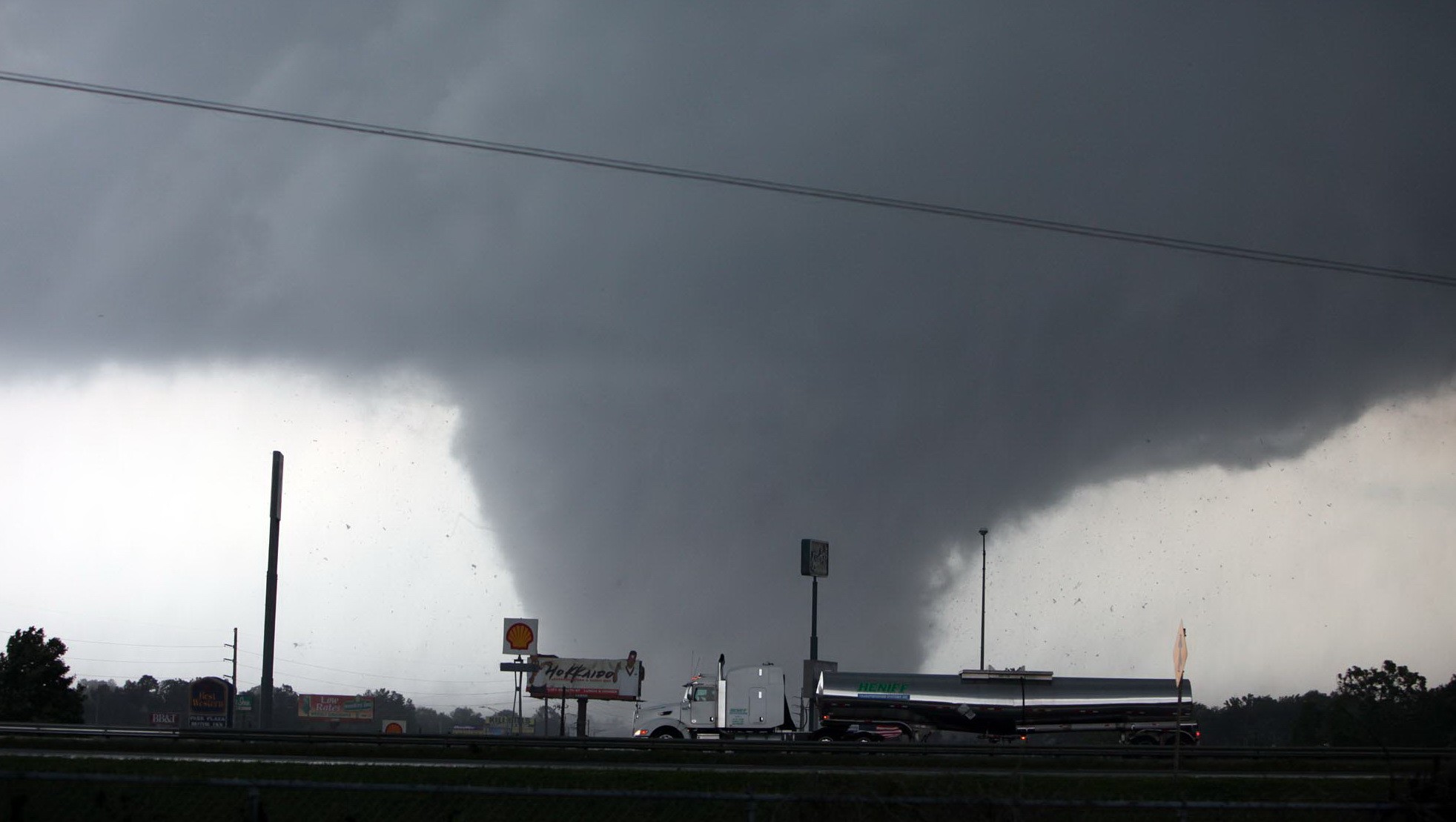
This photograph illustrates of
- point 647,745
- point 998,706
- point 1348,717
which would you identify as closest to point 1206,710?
point 1348,717

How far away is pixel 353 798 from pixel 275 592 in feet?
103

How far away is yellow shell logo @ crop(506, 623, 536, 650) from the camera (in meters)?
39.1

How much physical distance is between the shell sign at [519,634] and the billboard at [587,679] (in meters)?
19.3

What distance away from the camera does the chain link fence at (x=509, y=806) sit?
9812 millimetres

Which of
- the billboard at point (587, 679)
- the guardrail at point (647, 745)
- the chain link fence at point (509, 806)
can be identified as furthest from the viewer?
the billboard at point (587, 679)

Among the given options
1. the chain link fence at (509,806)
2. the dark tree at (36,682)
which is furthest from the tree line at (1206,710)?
the chain link fence at (509,806)

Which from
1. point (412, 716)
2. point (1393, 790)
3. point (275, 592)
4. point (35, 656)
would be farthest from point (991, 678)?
point (412, 716)

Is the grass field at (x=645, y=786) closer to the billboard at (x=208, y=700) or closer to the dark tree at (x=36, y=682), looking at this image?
the dark tree at (x=36, y=682)

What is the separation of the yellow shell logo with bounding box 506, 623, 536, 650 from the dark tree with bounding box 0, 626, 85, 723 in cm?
2712

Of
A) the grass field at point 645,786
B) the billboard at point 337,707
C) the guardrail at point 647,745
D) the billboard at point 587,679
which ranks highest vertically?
the grass field at point 645,786

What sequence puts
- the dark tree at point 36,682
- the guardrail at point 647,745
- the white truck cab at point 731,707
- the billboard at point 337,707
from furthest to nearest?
the billboard at point 337,707 → the dark tree at point 36,682 → the white truck cab at point 731,707 → the guardrail at point 647,745

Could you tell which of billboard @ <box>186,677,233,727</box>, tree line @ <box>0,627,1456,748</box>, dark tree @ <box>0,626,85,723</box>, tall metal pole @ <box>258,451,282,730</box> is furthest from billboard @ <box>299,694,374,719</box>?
tall metal pole @ <box>258,451,282,730</box>

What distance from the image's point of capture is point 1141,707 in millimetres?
43812

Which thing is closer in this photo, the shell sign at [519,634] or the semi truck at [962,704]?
the shell sign at [519,634]
